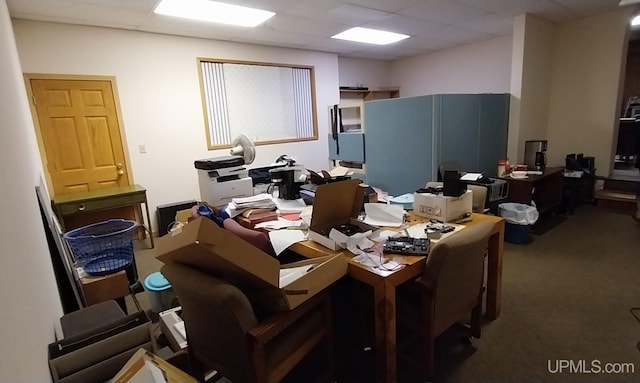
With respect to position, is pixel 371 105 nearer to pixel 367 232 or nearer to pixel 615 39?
pixel 367 232

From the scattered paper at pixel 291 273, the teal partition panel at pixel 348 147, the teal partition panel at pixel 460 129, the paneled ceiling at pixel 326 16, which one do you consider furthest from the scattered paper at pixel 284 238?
the paneled ceiling at pixel 326 16

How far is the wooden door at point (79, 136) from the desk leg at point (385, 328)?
379cm

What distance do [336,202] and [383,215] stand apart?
401mm

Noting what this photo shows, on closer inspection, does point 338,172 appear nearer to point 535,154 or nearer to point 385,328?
point 385,328

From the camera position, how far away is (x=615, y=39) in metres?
4.32

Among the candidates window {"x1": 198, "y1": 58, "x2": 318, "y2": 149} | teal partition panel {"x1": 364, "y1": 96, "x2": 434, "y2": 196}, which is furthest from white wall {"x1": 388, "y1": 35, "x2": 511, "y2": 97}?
teal partition panel {"x1": 364, "y1": 96, "x2": 434, "y2": 196}

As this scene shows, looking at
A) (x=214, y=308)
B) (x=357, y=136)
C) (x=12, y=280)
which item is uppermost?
(x=357, y=136)

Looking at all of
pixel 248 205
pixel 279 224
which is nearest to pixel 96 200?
pixel 248 205

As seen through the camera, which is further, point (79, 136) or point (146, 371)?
point (79, 136)

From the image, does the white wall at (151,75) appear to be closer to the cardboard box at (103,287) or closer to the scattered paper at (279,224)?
the cardboard box at (103,287)

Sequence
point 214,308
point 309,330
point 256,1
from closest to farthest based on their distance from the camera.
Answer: point 214,308 → point 309,330 → point 256,1

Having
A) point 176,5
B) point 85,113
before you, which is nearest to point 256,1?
point 176,5

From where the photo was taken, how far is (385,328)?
1502 millimetres

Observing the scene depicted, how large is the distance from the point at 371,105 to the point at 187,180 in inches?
108
